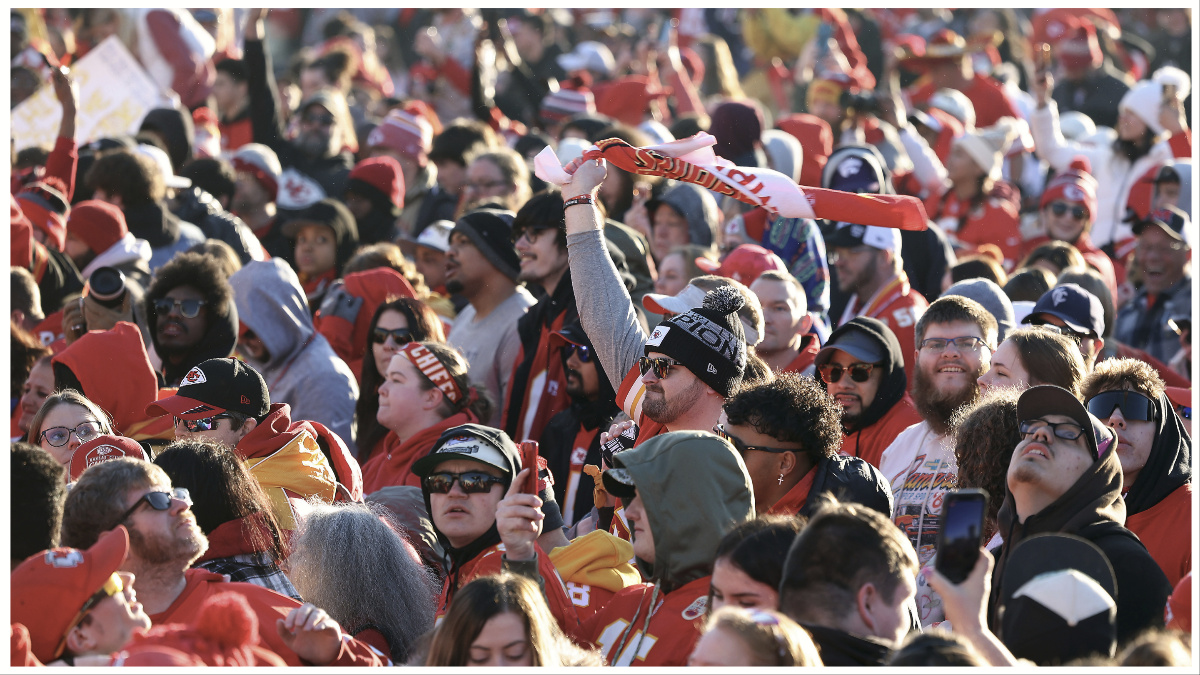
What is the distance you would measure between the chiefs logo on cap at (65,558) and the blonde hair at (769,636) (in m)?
1.54

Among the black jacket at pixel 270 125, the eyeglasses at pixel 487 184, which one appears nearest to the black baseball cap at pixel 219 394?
the eyeglasses at pixel 487 184

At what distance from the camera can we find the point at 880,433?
17.8 ft

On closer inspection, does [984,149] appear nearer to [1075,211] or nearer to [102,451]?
[1075,211]

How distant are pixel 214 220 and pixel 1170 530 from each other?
251 inches

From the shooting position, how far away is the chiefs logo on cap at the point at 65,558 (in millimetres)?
3355

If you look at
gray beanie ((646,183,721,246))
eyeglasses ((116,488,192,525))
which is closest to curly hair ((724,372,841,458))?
eyeglasses ((116,488,192,525))

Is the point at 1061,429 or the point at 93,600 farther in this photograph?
the point at 1061,429

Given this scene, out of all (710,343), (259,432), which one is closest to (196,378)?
(259,432)

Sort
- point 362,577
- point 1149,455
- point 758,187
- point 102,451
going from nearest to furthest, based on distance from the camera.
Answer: point 362,577 < point 1149,455 < point 102,451 < point 758,187

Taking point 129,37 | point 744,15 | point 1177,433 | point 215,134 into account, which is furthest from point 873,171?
point 744,15

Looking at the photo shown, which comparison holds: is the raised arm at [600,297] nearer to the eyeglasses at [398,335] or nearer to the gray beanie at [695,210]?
the eyeglasses at [398,335]

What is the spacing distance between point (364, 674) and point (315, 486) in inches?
63.2

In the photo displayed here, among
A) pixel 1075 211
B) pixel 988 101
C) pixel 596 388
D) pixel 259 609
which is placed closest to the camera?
pixel 259 609

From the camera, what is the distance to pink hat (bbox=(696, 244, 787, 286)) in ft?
22.0
